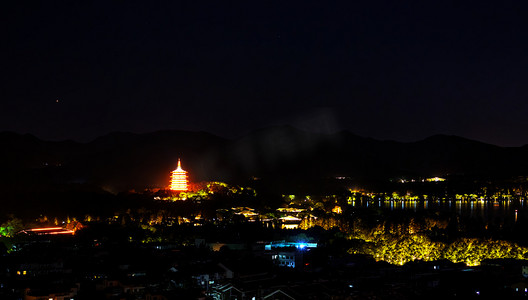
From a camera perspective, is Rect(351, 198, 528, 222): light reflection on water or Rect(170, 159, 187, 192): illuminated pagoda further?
Rect(170, 159, 187, 192): illuminated pagoda

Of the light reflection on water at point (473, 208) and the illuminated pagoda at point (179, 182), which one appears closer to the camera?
the light reflection on water at point (473, 208)

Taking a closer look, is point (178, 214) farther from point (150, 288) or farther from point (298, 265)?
point (150, 288)

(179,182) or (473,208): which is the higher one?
(179,182)

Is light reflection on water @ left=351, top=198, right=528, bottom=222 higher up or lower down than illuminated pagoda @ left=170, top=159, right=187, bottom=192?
lower down

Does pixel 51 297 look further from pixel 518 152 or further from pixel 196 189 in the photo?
pixel 518 152

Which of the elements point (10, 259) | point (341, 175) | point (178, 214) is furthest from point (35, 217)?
point (341, 175)

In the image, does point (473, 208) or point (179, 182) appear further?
point (473, 208)

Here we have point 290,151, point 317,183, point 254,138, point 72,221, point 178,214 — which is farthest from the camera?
point 254,138

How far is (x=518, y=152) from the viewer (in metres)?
81.7

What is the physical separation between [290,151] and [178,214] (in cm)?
5234

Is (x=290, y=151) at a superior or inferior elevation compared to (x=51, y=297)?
superior

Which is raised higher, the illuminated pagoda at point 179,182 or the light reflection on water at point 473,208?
the illuminated pagoda at point 179,182

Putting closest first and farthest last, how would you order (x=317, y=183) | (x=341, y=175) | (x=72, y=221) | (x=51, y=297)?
(x=51, y=297) < (x=72, y=221) < (x=317, y=183) < (x=341, y=175)

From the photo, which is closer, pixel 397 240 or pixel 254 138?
pixel 397 240
